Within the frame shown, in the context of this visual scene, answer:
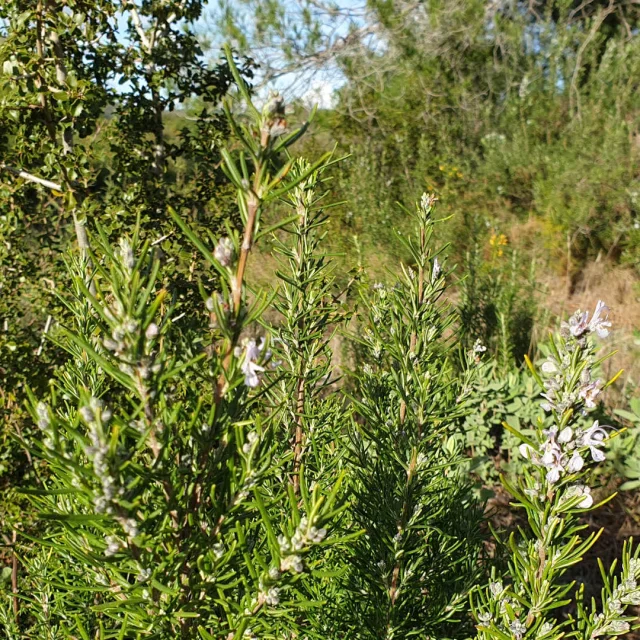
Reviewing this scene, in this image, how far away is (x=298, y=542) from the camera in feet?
2.13

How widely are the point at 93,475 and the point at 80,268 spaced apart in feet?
2.30

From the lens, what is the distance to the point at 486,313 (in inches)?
142

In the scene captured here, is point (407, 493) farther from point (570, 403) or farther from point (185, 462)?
point (185, 462)

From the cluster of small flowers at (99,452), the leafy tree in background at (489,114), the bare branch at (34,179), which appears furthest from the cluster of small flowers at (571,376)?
the leafy tree in background at (489,114)

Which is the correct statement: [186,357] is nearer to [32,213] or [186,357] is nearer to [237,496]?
[237,496]

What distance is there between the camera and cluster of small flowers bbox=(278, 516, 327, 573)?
63cm

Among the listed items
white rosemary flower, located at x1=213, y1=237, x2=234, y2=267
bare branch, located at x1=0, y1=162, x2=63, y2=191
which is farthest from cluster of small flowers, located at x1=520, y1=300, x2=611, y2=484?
bare branch, located at x1=0, y1=162, x2=63, y2=191

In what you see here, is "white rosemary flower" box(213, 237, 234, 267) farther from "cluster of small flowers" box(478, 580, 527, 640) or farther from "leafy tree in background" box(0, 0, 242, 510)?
"leafy tree in background" box(0, 0, 242, 510)

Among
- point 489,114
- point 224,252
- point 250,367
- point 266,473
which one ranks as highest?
point 224,252

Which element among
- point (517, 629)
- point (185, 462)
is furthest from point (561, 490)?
point (185, 462)

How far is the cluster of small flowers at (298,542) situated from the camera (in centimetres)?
63

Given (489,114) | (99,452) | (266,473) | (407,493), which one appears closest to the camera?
(99,452)

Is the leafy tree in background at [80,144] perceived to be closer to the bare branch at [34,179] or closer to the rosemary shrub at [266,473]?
the bare branch at [34,179]

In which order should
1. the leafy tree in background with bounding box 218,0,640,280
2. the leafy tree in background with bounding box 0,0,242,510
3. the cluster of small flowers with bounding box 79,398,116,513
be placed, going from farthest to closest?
the leafy tree in background with bounding box 218,0,640,280, the leafy tree in background with bounding box 0,0,242,510, the cluster of small flowers with bounding box 79,398,116,513
